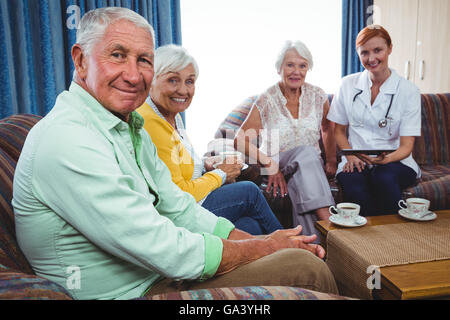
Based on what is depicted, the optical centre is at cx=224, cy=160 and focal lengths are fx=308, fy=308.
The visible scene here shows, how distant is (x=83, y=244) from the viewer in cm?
68

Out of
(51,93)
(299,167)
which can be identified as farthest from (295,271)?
(51,93)

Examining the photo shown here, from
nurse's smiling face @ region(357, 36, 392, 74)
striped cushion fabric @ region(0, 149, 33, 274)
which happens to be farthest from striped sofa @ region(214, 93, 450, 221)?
striped cushion fabric @ region(0, 149, 33, 274)

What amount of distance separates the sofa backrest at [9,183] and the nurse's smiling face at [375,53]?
6.22 ft

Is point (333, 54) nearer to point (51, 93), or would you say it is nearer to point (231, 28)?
point (231, 28)

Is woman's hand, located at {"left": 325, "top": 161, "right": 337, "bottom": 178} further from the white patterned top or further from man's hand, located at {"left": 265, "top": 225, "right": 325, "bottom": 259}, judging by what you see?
man's hand, located at {"left": 265, "top": 225, "right": 325, "bottom": 259}

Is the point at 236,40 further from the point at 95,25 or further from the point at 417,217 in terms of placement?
the point at 95,25

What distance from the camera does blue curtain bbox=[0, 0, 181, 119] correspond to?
1.82m

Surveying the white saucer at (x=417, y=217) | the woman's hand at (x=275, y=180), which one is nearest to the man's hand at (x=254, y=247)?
the white saucer at (x=417, y=217)

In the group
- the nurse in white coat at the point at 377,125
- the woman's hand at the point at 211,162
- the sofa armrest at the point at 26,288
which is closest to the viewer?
the sofa armrest at the point at 26,288

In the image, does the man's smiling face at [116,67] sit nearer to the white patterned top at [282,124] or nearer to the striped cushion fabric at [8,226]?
the striped cushion fabric at [8,226]

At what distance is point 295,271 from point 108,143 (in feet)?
1.85

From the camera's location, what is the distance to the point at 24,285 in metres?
0.47

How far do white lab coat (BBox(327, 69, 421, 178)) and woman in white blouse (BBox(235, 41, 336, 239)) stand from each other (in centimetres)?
16

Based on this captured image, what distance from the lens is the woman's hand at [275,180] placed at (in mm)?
1964
